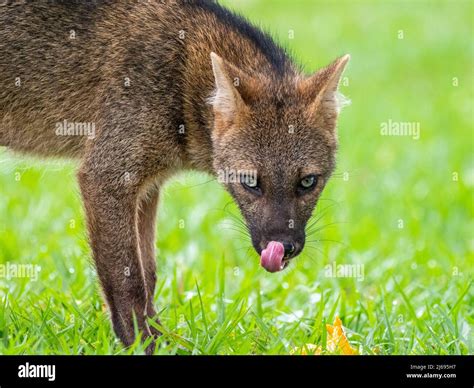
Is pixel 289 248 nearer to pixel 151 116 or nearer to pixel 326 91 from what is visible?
pixel 326 91

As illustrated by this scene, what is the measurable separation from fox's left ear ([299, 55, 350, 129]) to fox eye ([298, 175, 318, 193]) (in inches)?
17.4

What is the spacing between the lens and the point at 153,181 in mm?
6414

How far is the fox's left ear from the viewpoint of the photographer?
615 cm

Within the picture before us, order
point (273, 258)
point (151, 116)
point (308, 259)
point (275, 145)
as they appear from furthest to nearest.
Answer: point (308, 259)
point (151, 116)
point (275, 145)
point (273, 258)

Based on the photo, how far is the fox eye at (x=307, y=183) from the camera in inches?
238

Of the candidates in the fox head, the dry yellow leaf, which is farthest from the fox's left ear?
the dry yellow leaf

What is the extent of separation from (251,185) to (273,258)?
22.3 inches

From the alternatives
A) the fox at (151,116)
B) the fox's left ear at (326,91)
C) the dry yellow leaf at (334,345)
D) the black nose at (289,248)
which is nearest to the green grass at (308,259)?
the dry yellow leaf at (334,345)

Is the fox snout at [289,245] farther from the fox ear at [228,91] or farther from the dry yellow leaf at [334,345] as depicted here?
the fox ear at [228,91]

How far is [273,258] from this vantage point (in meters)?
5.74

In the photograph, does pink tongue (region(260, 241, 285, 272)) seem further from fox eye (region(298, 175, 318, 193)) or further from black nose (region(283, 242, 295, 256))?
fox eye (region(298, 175, 318, 193))

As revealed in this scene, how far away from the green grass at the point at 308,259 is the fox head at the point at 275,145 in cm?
61

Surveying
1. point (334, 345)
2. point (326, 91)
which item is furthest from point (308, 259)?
point (334, 345)
